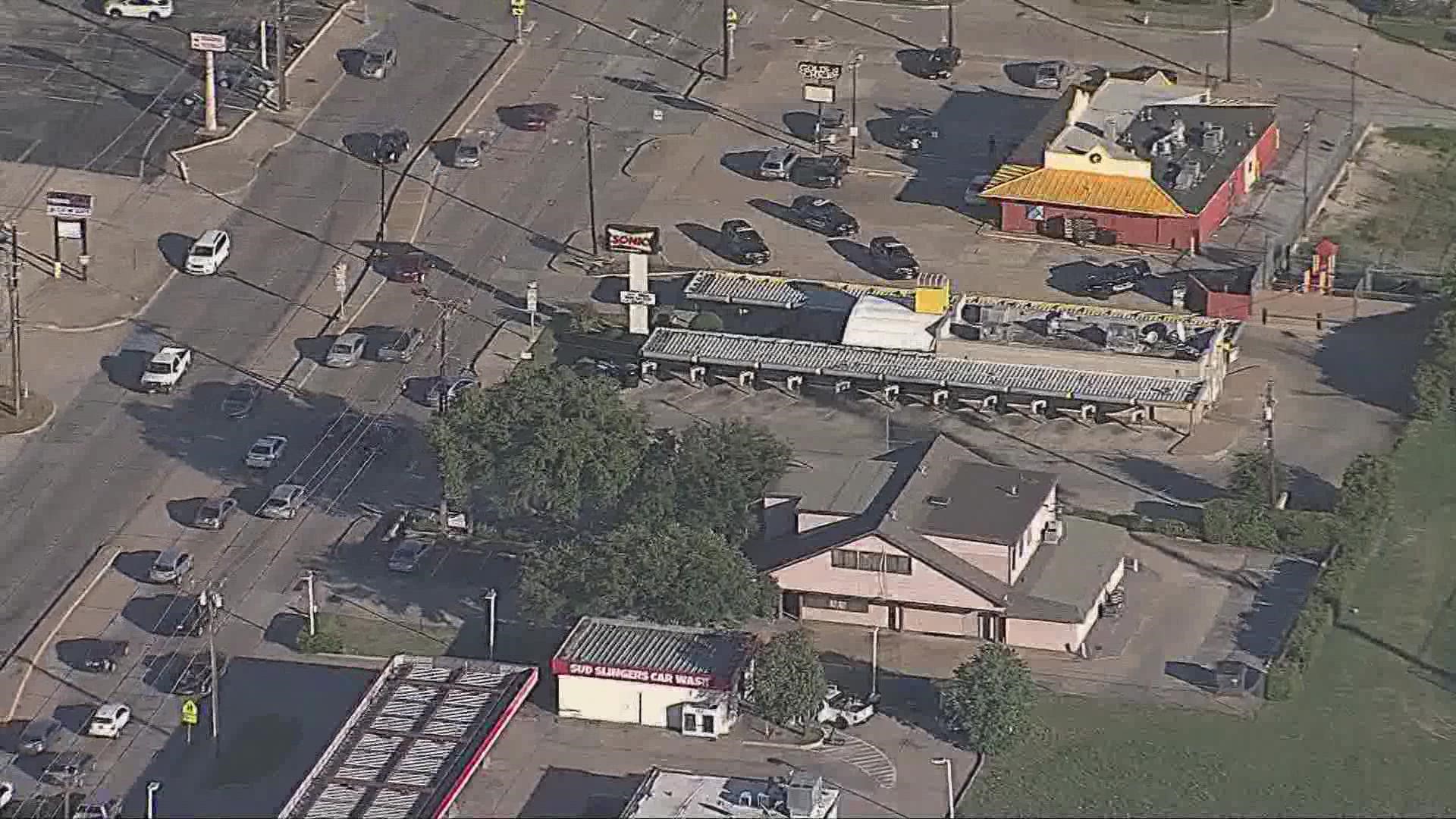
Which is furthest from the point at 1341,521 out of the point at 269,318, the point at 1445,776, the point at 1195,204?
the point at 269,318

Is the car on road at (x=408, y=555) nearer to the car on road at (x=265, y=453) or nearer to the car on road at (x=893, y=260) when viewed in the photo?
the car on road at (x=265, y=453)

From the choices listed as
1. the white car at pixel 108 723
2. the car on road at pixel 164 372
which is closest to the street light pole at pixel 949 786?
the white car at pixel 108 723

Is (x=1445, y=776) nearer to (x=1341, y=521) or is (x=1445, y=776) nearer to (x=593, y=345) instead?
(x=1341, y=521)

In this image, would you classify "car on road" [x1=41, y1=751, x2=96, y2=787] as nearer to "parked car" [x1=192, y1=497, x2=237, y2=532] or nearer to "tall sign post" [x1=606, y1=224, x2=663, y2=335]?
"parked car" [x1=192, y1=497, x2=237, y2=532]

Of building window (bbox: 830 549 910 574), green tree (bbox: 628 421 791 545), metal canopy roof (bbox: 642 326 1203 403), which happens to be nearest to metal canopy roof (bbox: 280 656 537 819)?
green tree (bbox: 628 421 791 545)

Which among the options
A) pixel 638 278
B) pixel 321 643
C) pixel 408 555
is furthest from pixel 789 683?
pixel 638 278

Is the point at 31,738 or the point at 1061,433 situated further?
the point at 1061,433
